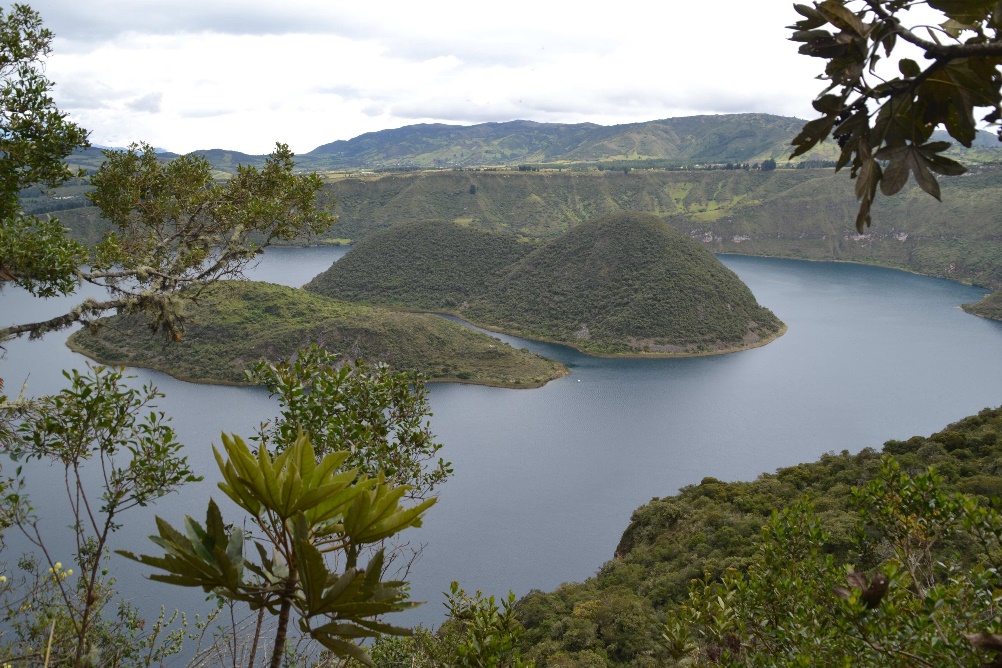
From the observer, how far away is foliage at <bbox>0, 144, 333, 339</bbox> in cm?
696

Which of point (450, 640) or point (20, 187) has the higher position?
point (20, 187)

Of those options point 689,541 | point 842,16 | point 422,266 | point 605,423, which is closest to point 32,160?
point 842,16

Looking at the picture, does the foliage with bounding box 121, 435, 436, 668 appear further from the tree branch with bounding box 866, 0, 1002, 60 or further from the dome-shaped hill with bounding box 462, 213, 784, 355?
the dome-shaped hill with bounding box 462, 213, 784, 355

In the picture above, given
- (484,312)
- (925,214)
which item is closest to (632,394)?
(484,312)

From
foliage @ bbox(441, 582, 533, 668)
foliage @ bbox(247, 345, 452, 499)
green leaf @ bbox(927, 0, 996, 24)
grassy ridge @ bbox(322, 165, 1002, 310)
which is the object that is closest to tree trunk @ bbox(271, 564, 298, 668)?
foliage @ bbox(441, 582, 533, 668)

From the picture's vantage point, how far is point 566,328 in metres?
73.3

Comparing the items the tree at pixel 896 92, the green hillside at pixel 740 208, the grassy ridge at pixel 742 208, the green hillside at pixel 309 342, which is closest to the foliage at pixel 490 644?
the tree at pixel 896 92

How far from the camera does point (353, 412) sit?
583 cm

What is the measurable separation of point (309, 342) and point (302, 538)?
60.1 meters

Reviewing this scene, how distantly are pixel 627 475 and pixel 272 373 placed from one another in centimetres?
3866

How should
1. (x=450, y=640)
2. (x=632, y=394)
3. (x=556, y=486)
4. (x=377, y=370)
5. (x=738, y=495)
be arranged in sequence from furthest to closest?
(x=632, y=394) → (x=556, y=486) → (x=738, y=495) → (x=377, y=370) → (x=450, y=640)

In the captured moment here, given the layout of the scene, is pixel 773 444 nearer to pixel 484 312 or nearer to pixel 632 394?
pixel 632 394

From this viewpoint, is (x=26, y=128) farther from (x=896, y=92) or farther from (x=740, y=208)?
(x=740, y=208)

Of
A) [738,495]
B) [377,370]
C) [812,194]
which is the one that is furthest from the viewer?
[812,194]
